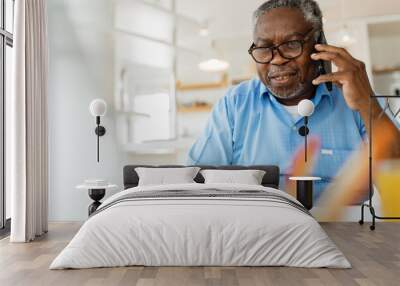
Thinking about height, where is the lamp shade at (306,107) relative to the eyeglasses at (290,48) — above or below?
below

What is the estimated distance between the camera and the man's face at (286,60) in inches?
204

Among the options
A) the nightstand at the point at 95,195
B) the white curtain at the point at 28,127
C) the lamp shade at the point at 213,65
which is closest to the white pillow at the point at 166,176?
Answer: the nightstand at the point at 95,195

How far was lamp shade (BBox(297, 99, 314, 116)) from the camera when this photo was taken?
17.0 ft

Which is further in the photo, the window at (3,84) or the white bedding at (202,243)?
the window at (3,84)

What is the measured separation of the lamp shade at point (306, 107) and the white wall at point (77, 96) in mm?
2116

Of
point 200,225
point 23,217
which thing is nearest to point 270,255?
point 200,225

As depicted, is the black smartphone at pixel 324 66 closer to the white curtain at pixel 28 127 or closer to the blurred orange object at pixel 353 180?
the blurred orange object at pixel 353 180

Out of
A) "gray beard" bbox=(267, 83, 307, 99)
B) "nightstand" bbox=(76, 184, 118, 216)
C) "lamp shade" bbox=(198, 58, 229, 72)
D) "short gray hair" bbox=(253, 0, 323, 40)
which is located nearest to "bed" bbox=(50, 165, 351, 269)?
"nightstand" bbox=(76, 184, 118, 216)

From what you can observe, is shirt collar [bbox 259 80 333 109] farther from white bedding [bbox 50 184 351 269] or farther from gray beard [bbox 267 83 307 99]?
white bedding [bbox 50 184 351 269]

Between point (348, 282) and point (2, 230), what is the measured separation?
3.60 metres

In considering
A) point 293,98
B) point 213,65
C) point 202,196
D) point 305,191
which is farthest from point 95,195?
point 293,98

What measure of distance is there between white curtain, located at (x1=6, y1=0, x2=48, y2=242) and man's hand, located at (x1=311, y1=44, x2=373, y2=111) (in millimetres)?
2870

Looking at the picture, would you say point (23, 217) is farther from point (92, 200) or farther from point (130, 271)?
point (130, 271)

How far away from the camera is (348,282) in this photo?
119 inches
